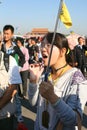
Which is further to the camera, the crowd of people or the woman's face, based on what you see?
the woman's face

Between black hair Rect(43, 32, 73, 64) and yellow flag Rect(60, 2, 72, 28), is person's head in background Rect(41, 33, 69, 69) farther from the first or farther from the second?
yellow flag Rect(60, 2, 72, 28)

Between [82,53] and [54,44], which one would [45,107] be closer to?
[54,44]

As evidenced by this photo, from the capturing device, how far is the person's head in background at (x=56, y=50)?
265 centimetres

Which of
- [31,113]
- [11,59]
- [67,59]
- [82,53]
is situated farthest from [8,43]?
[82,53]

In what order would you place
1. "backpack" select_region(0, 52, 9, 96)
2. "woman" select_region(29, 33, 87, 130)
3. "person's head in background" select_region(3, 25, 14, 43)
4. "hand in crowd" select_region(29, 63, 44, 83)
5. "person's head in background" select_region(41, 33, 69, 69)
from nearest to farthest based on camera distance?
"woman" select_region(29, 33, 87, 130), "person's head in background" select_region(41, 33, 69, 69), "hand in crowd" select_region(29, 63, 44, 83), "backpack" select_region(0, 52, 9, 96), "person's head in background" select_region(3, 25, 14, 43)

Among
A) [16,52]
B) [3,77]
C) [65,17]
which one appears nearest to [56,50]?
[65,17]

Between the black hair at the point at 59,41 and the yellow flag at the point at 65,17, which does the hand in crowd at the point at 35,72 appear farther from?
the yellow flag at the point at 65,17

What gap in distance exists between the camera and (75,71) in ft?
8.58

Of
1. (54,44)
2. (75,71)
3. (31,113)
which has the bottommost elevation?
(31,113)

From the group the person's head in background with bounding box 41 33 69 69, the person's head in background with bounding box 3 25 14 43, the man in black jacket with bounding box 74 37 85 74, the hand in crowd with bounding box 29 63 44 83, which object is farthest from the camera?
the man in black jacket with bounding box 74 37 85 74

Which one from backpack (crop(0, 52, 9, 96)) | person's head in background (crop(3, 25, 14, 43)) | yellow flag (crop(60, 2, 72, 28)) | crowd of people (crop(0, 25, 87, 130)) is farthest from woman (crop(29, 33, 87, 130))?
person's head in background (crop(3, 25, 14, 43))

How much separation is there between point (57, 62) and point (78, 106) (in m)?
0.40

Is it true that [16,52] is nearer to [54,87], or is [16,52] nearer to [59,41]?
[59,41]

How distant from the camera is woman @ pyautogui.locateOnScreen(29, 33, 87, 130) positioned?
7.86ft
